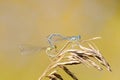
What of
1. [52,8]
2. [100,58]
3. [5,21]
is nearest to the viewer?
[100,58]

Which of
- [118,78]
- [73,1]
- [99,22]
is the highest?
[73,1]

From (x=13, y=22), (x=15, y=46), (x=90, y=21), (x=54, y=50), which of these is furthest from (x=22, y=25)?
(x=54, y=50)

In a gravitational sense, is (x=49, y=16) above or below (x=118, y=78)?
above

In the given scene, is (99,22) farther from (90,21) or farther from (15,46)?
(15,46)

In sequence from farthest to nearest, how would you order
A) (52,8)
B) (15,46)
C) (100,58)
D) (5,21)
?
(52,8) < (5,21) < (15,46) < (100,58)

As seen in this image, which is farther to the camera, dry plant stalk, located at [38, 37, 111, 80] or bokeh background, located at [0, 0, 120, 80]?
bokeh background, located at [0, 0, 120, 80]

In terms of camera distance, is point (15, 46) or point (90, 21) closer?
point (15, 46)

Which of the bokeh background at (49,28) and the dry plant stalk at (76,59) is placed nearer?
the dry plant stalk at (76,59)

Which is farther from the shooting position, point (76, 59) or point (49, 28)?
point (49, 28)
